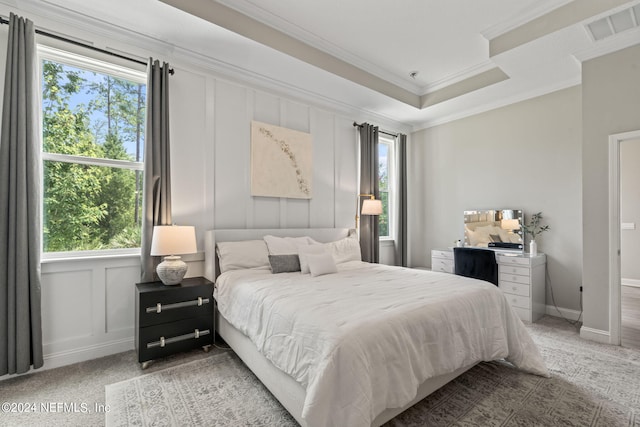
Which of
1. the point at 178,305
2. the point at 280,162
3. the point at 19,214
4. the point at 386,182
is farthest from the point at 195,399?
the point at 386,182

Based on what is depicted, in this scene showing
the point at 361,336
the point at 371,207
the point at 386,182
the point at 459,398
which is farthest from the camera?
the point at 386,182

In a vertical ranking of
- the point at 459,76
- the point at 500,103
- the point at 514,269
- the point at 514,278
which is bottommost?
the point at 514,278

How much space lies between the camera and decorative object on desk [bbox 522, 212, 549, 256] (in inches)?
152

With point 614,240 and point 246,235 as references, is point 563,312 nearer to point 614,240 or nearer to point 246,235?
point 614,240

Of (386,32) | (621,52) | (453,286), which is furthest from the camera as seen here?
(386,32)

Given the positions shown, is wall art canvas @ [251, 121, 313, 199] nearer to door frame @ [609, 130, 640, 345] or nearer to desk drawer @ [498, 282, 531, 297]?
desk drawer @ [498, 282, 531, 297]

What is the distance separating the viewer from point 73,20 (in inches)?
100

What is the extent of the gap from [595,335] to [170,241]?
166 inches

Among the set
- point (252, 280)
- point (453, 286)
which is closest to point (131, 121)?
point (252, 280)

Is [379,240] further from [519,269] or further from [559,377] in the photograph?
[559,377]

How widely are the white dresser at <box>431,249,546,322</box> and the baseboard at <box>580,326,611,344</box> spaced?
19.6 inches

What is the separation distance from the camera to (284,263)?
3.08 metres

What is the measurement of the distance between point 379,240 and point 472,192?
1.62 meters

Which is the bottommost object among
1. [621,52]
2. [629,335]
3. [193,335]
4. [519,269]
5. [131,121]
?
[629,335]
